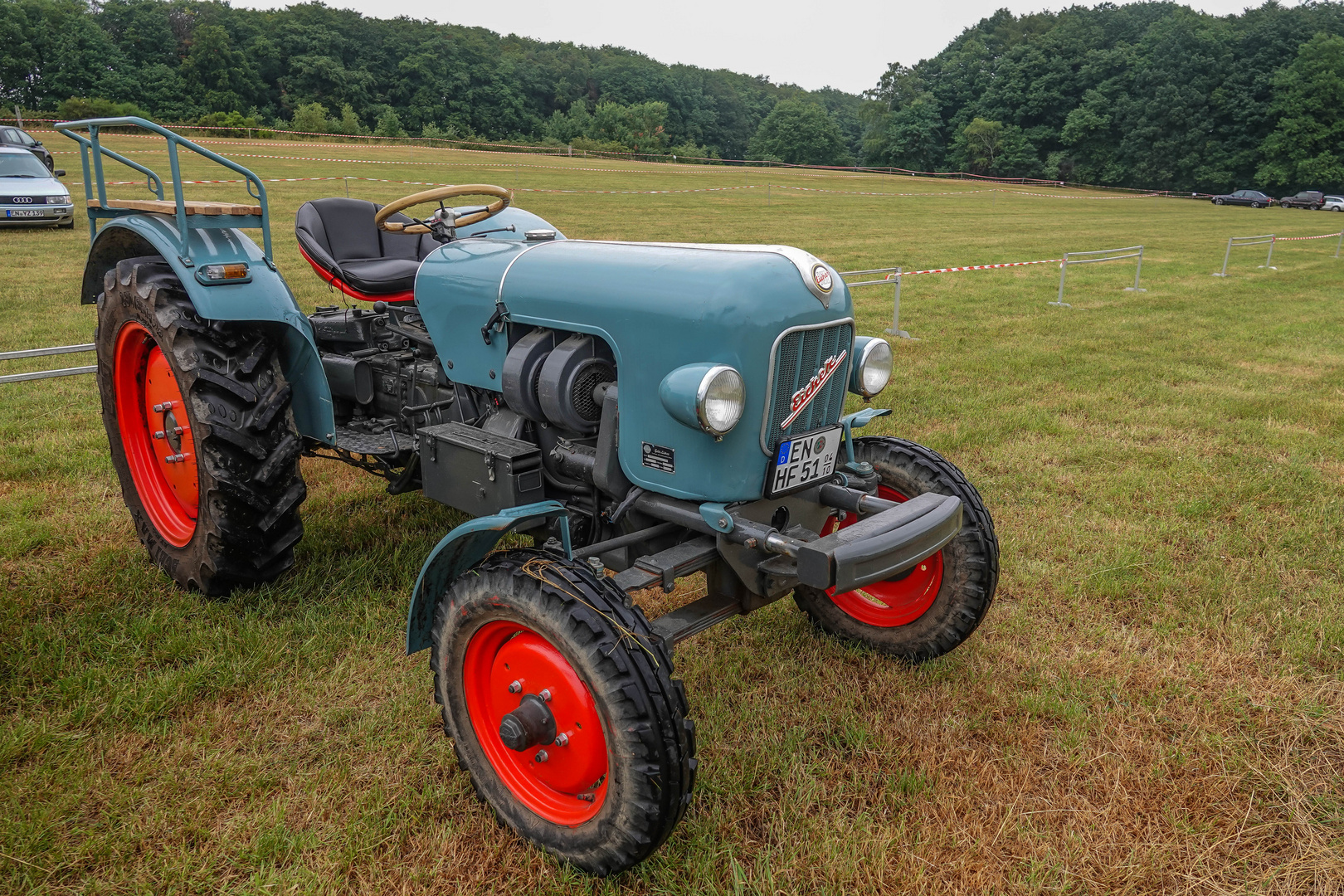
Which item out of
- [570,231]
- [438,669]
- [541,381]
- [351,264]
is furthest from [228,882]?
[570,231]

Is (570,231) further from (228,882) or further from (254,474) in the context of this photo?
(228,882)

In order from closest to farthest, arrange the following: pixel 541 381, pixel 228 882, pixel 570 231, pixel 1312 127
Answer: pixel 228 882 → pixel 541 381 → pixel 570 231 → pixel 1312 127

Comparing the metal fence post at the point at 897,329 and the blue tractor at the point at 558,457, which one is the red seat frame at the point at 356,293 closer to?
the blue tractor at the point at 558,457

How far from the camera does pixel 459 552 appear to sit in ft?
7.68

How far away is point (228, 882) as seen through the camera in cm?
200

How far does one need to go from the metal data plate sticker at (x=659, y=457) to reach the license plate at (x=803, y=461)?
0.26 meters

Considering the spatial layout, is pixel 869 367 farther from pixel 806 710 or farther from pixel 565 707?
pixel 565 707

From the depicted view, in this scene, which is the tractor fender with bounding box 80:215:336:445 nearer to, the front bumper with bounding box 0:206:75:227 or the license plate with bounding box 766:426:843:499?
the license plate with bounding box 766:426:843:499

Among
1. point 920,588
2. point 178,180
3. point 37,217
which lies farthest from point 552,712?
point 37,217

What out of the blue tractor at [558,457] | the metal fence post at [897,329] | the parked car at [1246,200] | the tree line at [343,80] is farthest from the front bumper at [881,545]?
the parked car at [1246,200]

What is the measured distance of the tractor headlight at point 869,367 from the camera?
8.46ft

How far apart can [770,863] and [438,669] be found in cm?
99

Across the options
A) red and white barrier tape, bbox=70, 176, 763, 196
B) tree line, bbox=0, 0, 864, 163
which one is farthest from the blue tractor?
tree line, bbox=0, 0, 864, 163

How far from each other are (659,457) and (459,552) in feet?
2.03
